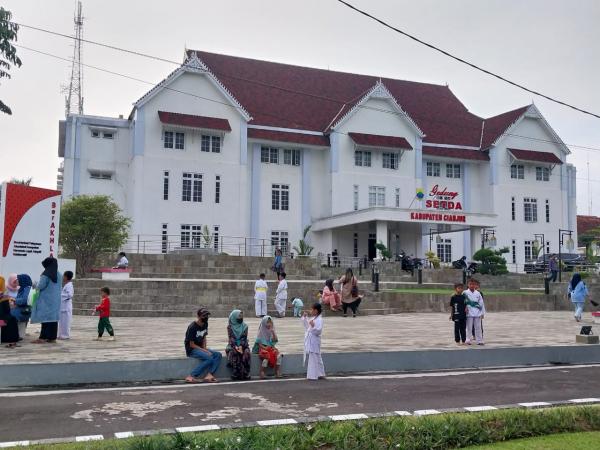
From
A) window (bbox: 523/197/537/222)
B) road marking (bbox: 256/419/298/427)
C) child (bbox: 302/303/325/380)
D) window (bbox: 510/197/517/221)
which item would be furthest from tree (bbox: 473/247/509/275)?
road marking (bbox: 256/419/298/427)

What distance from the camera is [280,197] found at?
42.8m

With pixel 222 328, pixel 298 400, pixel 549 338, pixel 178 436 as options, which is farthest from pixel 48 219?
pixel 549 338

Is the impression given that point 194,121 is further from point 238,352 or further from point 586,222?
point 586,222

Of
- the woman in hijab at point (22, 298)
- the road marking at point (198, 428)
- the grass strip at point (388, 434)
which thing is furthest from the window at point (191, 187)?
the grass strip at point (388, 434)

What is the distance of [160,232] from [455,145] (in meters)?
23.0

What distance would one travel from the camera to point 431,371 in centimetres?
1261

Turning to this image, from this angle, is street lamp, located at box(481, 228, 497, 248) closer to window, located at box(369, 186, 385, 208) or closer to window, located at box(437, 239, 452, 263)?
window, located at box(437, 239, 452, 263)

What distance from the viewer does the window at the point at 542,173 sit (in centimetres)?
4912

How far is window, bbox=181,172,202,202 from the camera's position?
3947 centimetres

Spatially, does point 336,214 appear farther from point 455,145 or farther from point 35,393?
point 35,393

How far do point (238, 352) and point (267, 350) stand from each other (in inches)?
22.2

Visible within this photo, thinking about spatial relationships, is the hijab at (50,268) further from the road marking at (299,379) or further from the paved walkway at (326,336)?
the road marking at (299,379)

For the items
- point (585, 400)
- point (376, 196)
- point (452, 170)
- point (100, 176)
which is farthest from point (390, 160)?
point (585, 400)

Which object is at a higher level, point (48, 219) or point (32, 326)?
point (48, 219)
